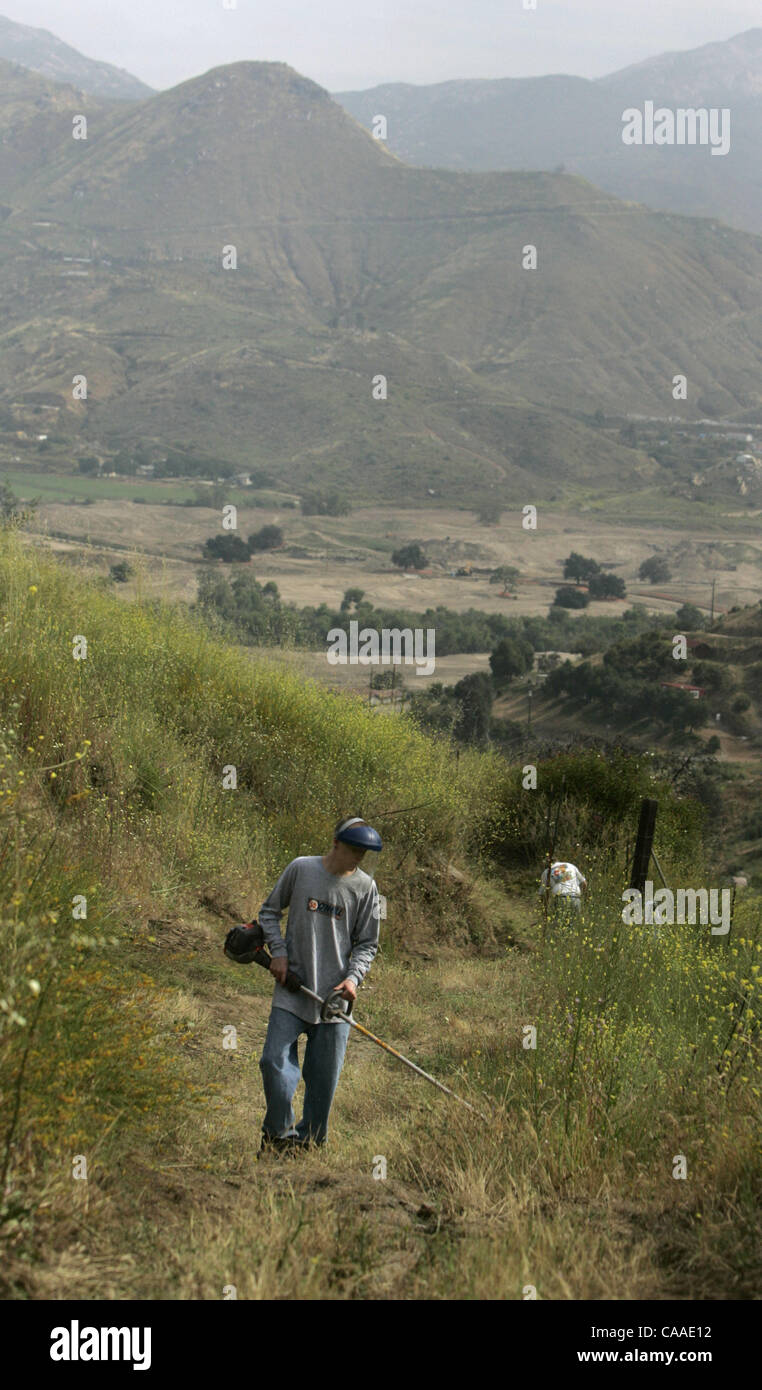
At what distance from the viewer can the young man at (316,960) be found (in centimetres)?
523

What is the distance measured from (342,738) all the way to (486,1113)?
708 cm

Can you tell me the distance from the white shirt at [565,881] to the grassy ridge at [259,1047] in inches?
11.5

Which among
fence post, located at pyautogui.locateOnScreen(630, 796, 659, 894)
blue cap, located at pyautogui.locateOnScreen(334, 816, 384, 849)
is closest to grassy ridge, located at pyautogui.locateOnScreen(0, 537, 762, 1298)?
fence post, located at pyautogui.locateOnScreen(630, 796, 659, 894)

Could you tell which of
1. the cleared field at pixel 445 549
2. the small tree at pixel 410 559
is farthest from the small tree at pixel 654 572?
the small tree at pixel 410 559

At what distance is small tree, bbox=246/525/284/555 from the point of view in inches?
4114

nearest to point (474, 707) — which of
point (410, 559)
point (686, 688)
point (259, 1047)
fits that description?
point (686, 688)

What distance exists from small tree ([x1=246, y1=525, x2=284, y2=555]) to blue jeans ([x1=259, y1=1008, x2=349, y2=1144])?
98874 mm

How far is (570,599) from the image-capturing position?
3484 inches

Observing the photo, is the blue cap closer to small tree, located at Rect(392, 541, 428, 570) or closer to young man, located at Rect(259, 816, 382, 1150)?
young man, located at Rect(259, 816, 382, 1150)

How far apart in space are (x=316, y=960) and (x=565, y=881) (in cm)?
523

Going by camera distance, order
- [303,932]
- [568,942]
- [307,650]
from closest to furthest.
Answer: [303,932], [568,942], [307,650]
